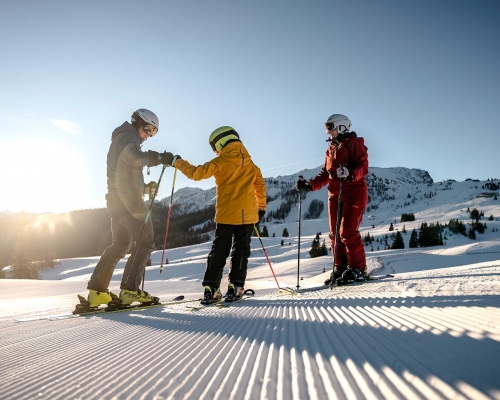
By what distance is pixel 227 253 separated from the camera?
3.85m

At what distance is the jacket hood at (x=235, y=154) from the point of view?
393 centimetres

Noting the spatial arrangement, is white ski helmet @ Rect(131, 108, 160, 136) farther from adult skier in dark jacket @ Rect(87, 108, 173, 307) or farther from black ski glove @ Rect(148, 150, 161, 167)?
black ski glove @ Rect(148, 150, 161, 167)

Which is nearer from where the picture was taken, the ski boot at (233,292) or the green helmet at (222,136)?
the ski boot at (233,292)

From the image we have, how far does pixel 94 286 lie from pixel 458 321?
12.1 feet

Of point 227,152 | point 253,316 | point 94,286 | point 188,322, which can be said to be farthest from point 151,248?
point 253,316

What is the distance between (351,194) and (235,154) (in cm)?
195

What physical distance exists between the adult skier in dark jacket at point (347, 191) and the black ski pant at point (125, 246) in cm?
264

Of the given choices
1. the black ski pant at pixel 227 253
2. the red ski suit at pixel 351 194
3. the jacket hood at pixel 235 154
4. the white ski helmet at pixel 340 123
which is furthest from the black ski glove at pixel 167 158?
the white ski helmet at pixel 340 123

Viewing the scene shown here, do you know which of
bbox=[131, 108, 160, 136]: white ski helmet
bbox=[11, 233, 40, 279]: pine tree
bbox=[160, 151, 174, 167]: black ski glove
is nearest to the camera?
bbox=[160, 151, 174, 167]: black ski glove

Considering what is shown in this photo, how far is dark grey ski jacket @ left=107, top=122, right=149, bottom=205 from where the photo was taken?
383cm

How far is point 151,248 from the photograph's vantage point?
4.07 m

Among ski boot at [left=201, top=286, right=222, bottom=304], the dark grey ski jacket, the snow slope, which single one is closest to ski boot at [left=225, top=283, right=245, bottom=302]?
ski boot at [left=201, top=286, right=222, bottom=304]

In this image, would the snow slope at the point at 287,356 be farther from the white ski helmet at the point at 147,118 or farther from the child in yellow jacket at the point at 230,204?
the white ski helmet at the point at 147,118

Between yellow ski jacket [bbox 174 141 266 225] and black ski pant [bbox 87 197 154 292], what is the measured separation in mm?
849
